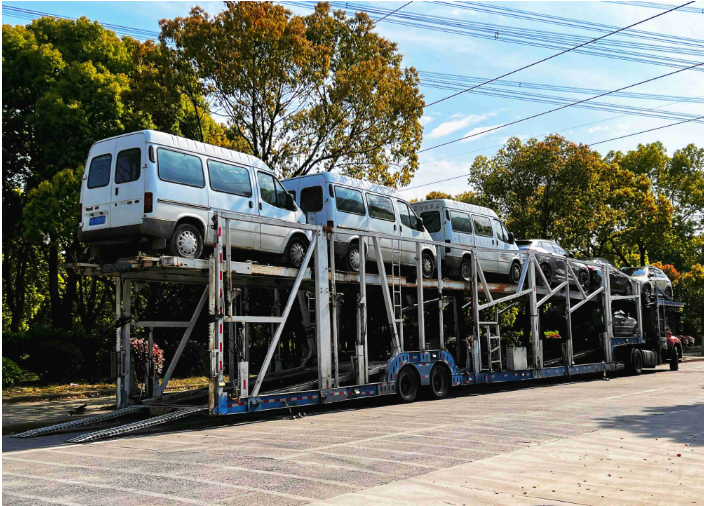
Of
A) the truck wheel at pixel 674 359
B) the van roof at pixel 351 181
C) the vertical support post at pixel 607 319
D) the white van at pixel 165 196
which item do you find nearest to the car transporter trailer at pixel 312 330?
the white van at pixel 165 196

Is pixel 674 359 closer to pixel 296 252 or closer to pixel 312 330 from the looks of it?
pixel 312 330

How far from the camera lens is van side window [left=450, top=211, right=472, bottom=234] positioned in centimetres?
1692

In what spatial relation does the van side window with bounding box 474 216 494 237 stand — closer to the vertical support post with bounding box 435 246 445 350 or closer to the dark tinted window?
the dark tinted window

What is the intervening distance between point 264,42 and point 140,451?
482 inches

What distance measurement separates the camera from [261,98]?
18891 mm

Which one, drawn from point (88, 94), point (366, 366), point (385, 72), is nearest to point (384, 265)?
point (366, 366)

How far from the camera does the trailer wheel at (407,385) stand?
45.0 ft

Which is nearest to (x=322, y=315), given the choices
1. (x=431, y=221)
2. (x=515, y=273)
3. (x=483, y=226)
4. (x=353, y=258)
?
(x=353, y=258)

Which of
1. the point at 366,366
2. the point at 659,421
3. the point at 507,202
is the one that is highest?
the point at 507,202

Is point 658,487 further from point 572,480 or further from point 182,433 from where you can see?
point 182,433

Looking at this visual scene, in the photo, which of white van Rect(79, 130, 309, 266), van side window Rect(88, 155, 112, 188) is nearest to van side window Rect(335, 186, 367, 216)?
white van Rect(79, 130, 309, 266)

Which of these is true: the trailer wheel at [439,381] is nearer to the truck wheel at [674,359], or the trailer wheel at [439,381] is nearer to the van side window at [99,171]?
the van side window at [99,171]

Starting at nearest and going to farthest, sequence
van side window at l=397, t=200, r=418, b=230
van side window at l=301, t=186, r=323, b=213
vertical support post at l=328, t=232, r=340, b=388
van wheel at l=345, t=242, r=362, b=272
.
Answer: vertical support post at l=328, t=232, r=340, b=388 → van wheel at l=345, t=242, r=362, b=272 → van side window at l=301, t=186, r=323, b=213 → van side window at l=397, t=200, r=418, b=230

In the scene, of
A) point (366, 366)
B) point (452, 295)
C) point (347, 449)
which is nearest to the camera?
point (347, 449)
